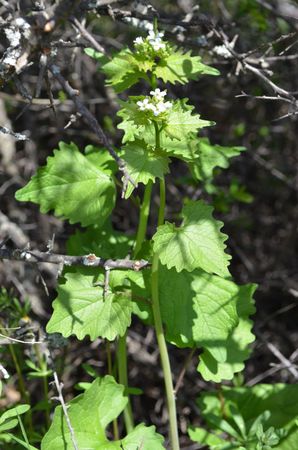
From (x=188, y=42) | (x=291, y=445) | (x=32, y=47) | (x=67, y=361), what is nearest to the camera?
(x=32, y=47)

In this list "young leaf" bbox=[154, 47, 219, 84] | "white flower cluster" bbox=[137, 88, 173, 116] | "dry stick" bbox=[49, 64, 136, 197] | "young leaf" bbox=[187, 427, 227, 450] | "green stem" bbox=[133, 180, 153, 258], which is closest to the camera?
"white flower cluster" bbox=[137, 88, 173, 116]

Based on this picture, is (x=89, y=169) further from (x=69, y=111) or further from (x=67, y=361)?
Answer: (x=69, y=111)

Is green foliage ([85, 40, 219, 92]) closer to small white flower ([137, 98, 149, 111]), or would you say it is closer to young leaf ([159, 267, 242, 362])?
small white flower ([137, 98, 149, 111])

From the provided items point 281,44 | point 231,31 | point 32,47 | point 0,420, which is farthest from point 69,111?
point 0,420

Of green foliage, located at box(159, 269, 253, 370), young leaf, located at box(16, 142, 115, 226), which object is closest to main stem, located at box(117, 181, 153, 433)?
young leaf, located at box(16, 142, 115, 226)

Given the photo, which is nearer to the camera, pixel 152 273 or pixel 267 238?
pixel 152 273
